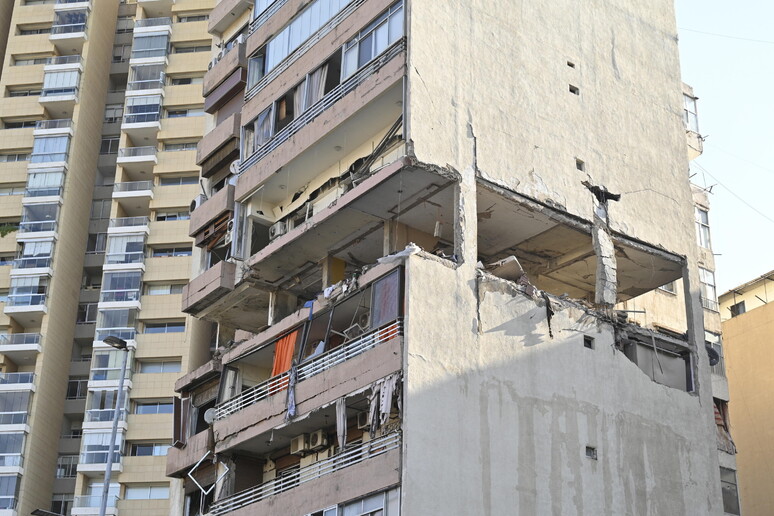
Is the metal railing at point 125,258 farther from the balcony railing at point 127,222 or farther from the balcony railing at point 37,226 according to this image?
the balcony railing at point 37,226

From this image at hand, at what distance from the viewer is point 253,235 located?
34.1 meters

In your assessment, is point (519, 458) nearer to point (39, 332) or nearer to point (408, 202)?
point (408, 202)

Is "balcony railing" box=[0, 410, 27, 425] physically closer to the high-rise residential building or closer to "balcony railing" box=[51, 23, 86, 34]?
the high-rise residential building

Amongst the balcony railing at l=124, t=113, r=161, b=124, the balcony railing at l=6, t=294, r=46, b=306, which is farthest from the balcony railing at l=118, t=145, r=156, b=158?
the balcony railing at l=6, t=294, r=46, b=306

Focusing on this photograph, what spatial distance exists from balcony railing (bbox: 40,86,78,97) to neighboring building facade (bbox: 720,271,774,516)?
134 feet

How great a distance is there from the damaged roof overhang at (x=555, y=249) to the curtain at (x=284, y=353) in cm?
583

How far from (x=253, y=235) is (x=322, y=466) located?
797cm

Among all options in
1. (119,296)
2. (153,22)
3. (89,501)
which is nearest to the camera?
(89,501)

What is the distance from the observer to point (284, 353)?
3062cm

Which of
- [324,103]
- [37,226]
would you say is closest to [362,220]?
[324,103]

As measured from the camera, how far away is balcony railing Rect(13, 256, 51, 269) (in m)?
63.4

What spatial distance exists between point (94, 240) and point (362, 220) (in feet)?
136

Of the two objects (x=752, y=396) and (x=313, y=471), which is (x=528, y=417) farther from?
(x=752, y=396)

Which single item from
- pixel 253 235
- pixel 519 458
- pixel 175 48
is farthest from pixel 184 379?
pixel 175 48
